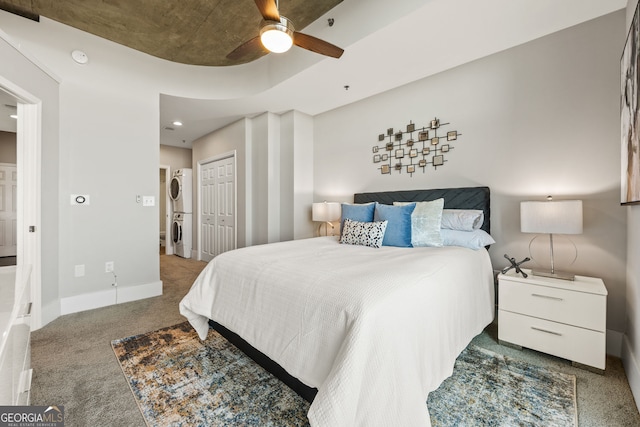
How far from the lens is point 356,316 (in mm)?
1174

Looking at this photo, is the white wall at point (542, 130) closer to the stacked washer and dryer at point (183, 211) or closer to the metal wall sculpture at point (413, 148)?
the metal wall sculpture at point (413, 148)

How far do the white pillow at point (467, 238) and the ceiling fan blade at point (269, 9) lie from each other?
86.9 inches

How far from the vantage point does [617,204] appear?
83.2 inches

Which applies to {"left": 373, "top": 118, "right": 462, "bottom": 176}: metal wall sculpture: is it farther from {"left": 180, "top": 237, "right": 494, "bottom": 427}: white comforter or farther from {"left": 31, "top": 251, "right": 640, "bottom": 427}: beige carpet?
{"left": 31, "top": 251, "right": 640, "bottom": 427}: beige carpet

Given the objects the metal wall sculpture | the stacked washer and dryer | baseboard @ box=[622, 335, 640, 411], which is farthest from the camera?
the stacked washer and dryer

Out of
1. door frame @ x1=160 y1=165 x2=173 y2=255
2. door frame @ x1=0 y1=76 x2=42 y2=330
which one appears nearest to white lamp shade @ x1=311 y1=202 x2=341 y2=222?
door frame @ x1=0 y1=76 x2=42 y2=330

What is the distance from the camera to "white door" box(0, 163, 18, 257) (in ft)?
15.2

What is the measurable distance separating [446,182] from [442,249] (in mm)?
1056

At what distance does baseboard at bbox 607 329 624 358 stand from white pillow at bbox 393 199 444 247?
4.49 ft

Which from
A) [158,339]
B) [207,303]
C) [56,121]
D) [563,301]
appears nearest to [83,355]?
[158,339]

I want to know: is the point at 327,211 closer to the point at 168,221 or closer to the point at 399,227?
the point at 399,227

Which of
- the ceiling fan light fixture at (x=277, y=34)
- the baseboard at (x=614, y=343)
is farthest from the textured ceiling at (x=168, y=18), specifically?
the baseboard at (x=614, y=343)

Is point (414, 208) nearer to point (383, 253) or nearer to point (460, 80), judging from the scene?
point (383, 253)

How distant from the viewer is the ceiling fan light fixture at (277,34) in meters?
1.87
